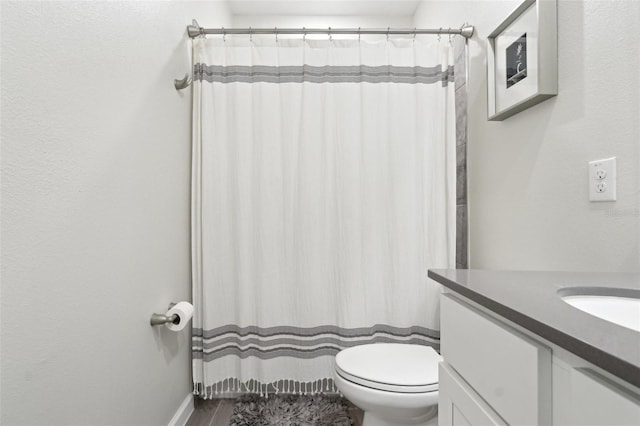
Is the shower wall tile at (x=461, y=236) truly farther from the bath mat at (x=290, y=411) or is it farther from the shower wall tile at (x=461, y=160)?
the bath mat at (x=290, y=411)

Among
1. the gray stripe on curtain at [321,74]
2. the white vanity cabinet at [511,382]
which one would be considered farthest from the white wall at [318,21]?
the white vanity cabinet at [511,382]

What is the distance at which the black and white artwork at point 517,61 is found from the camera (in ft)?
3.87

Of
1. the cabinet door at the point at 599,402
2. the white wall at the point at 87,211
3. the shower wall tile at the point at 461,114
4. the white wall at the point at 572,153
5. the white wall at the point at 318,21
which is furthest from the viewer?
the white wall at the point at 318,21

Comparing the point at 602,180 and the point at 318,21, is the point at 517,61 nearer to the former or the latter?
the point at 602,180

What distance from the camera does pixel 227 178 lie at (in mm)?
1703

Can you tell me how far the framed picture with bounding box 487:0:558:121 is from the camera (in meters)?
1.08

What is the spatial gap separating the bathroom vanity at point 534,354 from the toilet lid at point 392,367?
0.42 metres

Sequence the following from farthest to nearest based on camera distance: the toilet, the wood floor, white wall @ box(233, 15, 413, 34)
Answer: white wall @ box(233, 15, 413, 34) → the wood floor → the toilet

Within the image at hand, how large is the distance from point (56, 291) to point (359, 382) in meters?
1.02

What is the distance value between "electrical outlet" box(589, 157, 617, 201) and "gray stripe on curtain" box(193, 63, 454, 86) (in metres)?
0.99

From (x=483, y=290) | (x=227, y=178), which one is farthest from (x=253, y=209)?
(x=483, y=290)

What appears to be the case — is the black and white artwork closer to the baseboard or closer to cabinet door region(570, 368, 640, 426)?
cabinet door region(570, 368, 640, 426)

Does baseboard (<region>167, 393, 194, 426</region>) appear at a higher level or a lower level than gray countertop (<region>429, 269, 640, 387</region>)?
lower

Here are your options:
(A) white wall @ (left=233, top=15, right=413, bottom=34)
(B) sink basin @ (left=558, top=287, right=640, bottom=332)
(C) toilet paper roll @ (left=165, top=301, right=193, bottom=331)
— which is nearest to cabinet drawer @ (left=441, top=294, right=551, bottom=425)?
(B) sink basin @ (left=558, top=287, right=640, bottom=332)
